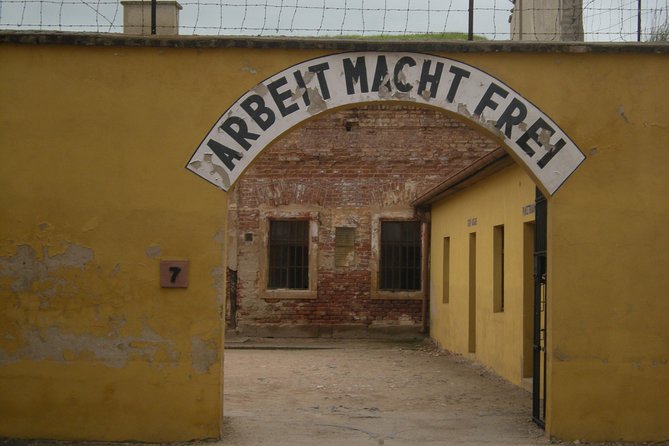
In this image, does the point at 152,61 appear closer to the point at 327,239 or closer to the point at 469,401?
the point at 469,401

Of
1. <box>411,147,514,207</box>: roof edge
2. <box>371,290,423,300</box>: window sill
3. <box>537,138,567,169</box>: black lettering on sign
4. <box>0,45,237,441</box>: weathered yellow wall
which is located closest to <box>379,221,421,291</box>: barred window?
<box>371,290,423,300</box>: window sill

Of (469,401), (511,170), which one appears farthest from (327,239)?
(469,401)

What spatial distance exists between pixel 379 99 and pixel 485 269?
25.1 feet

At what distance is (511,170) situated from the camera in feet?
45.4

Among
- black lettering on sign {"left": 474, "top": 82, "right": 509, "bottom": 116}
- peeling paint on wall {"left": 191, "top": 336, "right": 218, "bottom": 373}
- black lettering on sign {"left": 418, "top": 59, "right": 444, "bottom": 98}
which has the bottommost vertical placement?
peeling paint on wall {"left": 191, "top": 336, "right": 218, "bottom": 373}

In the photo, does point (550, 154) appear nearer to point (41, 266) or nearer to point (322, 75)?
point (322, 75)

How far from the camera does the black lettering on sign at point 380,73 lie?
348 inches

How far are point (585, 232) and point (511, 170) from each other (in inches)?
199

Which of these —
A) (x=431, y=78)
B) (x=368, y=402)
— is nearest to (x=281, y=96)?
(x=431, y=78)

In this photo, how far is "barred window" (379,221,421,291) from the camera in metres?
22.2

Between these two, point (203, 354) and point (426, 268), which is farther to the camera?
point (426, 268)

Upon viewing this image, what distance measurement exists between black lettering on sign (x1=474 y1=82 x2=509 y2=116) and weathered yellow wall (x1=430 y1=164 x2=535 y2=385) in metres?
3.76

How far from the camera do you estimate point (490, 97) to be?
8.84m

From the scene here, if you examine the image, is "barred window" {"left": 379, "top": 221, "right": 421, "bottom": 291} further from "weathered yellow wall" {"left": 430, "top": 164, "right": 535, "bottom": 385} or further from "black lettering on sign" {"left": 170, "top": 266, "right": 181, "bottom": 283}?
"black lettering on sign" {"left": 170, "top": 266, "right": 181, "bottom": 283}
